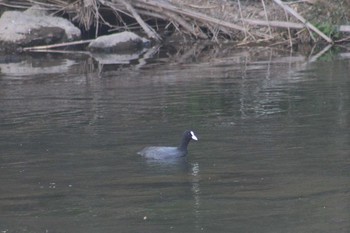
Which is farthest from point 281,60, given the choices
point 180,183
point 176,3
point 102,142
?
point 180,183

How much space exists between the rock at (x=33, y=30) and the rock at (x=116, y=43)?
107cm

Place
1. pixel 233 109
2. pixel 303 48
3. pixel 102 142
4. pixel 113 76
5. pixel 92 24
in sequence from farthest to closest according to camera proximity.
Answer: pixel 92 24 → pixel 303 48 → pixel 113 76 → pixel 233 109 → pixel 102 142

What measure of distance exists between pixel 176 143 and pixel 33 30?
1700cm

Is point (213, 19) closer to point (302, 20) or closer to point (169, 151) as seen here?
point (302, 20)

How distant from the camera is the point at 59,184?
483 inches

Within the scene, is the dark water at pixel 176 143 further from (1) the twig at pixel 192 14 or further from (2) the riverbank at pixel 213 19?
(1) the twig at pixel 192 14

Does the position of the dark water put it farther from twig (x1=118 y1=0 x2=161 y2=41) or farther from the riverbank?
twig (x1=118 y1=0 x2=161 y2=41)

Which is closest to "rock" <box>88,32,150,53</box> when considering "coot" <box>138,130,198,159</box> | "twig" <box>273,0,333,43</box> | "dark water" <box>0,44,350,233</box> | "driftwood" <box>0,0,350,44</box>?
"driftwood" <box>0,0,350,44</box>

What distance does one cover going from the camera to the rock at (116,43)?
30.3 m

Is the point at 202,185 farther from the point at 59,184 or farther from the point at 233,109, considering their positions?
the point at 233,109

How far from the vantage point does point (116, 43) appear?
30.3 metres

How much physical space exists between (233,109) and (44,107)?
3450 mm

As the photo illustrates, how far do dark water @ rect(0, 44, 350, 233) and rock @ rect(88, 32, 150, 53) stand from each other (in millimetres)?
6256

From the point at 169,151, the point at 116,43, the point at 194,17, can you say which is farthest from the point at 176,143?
the point at 194,17
